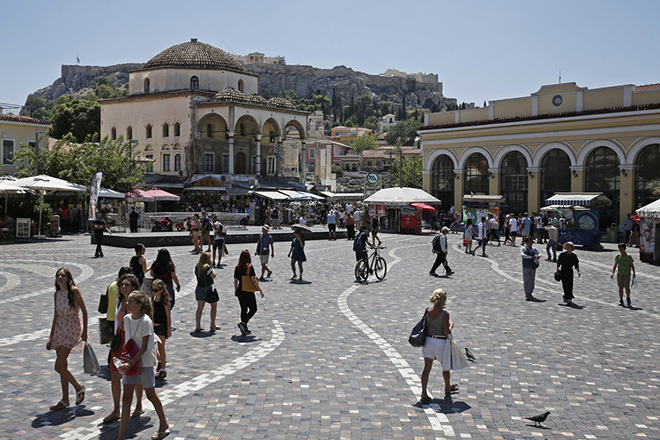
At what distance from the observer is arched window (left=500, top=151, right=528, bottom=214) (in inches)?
1656

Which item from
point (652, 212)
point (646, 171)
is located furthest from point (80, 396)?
point (646, 171)

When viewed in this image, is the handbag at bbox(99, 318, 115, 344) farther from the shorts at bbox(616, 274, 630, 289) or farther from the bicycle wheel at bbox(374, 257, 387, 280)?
the shorts at bbox(616, 274, 630, 289)

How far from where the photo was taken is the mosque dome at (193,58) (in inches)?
2201

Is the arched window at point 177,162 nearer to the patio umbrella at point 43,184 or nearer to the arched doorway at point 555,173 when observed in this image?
the patio umbrella at point 43,184

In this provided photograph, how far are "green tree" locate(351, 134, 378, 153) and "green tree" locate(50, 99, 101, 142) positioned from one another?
102 meters

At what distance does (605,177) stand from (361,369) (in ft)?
107

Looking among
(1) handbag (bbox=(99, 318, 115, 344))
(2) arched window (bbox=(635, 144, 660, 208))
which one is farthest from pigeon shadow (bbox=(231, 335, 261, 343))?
(2) arched window (bbox=(635, 144, 660, 208))

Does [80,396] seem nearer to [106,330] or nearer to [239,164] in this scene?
[106,330]

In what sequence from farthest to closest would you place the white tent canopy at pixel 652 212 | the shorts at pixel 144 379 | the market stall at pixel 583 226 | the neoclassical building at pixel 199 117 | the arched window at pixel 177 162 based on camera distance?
the arched window at pixel 177 162 < the neoclassical building at pixel 199 117 < the market stall at pixel 583 226 < the white tent canopy at pixel 652 212 < the shorts at pixel 144 379

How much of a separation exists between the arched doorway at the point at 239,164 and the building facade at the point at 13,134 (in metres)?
17.4

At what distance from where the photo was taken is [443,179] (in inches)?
1859

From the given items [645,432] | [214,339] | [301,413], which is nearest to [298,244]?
[214,339]

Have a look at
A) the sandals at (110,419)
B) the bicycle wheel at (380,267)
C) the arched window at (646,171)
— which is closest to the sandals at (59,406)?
the sandals at (110,419)

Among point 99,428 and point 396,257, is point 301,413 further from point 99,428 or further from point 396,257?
point 396,257
